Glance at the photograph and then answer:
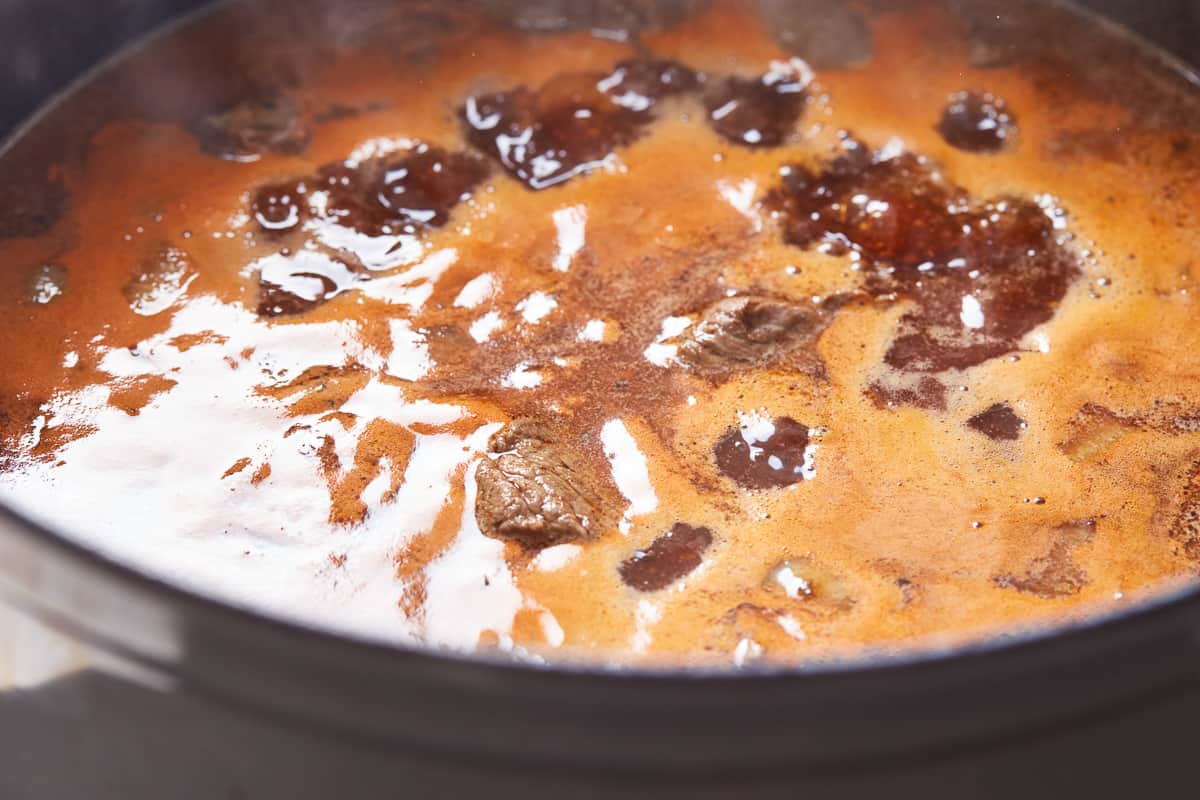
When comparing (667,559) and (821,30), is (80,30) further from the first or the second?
(667,559)

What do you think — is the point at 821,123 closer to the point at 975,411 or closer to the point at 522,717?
the point at 975,411

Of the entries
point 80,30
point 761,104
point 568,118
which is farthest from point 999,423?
point 80,30

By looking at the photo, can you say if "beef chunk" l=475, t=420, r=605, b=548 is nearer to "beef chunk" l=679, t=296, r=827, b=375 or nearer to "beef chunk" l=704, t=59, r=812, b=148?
"beef chunk" l=679, t=296, r=827, b=375

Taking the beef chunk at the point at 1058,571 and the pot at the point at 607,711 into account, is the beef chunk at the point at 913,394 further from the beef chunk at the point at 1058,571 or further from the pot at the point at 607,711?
the pot at the point at 607,711

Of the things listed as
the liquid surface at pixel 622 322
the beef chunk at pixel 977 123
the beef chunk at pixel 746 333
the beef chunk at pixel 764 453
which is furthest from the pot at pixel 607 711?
the beef chunk at pixel 977 123

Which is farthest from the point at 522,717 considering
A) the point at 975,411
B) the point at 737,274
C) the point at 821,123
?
the point at 821,123

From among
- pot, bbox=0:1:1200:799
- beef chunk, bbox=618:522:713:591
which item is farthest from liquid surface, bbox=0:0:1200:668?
pot, bbox=0:1:1200:799

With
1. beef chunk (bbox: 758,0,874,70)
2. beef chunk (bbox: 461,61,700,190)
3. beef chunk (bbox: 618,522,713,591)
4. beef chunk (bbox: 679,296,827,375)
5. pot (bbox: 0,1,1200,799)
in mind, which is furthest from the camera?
beef chunk (bbox: 758,0,874,70)
